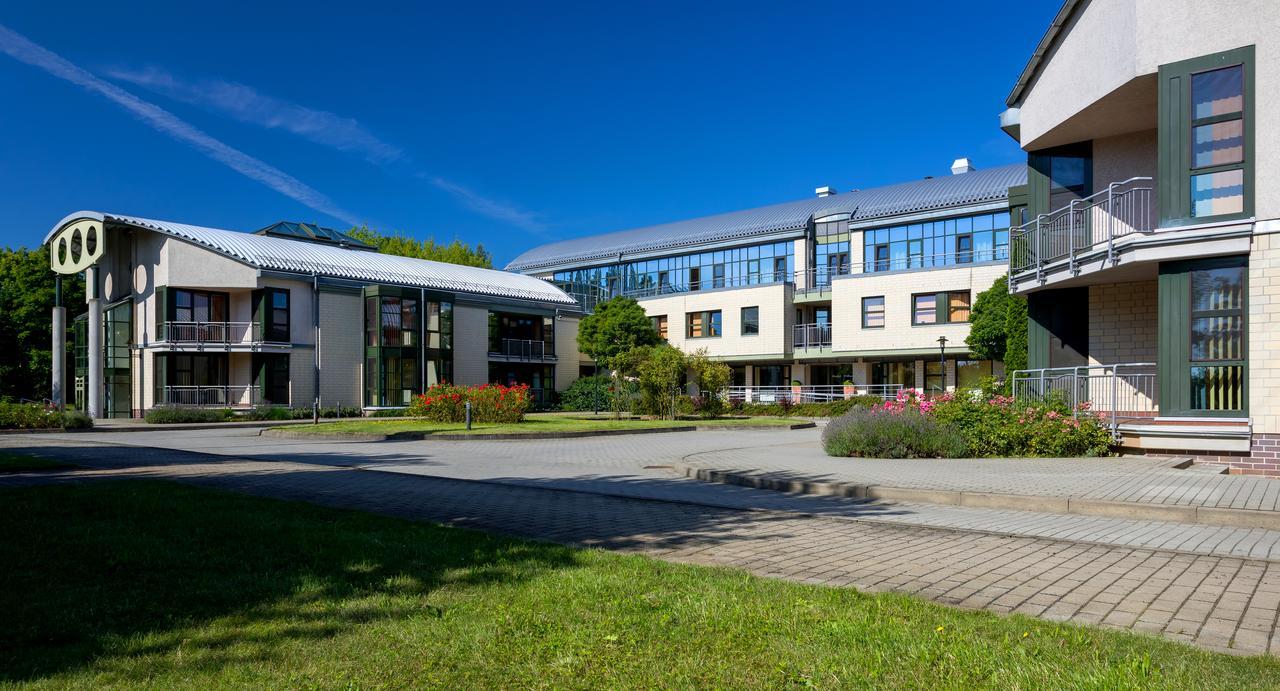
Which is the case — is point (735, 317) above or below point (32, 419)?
above

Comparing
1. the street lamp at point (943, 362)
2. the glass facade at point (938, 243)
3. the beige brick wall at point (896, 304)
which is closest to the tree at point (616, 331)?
the beige brick wall at point (896, 304)

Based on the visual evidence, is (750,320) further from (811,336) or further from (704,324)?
(811,336)

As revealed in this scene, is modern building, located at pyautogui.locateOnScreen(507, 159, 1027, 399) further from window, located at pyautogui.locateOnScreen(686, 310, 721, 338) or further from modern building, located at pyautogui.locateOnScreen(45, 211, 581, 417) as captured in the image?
modern building, located at pyautogui.locateOnScreen(45, 211, 581, 417)

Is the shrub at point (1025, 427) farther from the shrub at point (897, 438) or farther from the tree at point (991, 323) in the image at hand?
the tree at point (991, 323)

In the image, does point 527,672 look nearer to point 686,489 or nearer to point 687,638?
point 687,638

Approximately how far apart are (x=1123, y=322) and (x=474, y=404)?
18.9 meters

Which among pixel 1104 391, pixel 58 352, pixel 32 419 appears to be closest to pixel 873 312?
pixel 1104 391

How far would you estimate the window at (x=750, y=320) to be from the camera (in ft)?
154

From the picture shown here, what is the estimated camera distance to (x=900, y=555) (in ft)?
21.0

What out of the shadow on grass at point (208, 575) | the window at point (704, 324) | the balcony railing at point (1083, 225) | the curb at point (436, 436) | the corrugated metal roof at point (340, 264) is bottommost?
the curb at point (436, 436)

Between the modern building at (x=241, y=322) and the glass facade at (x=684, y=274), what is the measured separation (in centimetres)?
1478

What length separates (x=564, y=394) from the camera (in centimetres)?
4894

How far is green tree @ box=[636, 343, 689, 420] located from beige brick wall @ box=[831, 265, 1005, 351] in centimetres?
1311

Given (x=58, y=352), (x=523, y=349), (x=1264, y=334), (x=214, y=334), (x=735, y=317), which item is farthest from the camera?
(x=523, y=349)
